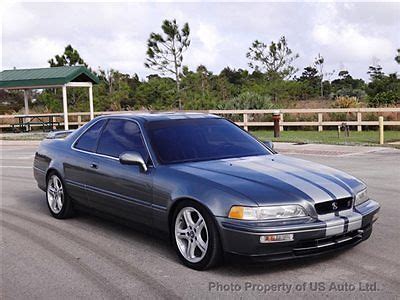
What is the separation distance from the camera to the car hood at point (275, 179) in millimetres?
4844

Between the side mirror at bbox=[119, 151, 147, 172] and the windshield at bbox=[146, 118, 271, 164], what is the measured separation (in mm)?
187

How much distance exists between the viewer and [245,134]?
6.78m

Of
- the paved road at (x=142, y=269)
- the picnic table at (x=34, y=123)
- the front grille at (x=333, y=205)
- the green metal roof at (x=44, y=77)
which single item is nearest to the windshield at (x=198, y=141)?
the paved road at (x=142, y=269)

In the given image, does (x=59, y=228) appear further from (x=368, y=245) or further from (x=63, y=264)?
(x=368, y=245)

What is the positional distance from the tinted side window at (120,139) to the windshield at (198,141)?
17 cm

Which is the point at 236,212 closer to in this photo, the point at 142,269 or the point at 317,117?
the point at 142,269

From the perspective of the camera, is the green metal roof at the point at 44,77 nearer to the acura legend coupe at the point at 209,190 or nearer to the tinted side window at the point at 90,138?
the tinted side window at the point at 90,138

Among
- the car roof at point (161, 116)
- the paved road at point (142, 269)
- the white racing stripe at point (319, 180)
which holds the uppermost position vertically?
the car roof at point (161, 116)

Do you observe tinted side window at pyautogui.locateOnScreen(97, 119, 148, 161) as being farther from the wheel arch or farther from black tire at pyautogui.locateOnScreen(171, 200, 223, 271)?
black tire at pyautogui.locateOnScreen(171, 200, 223, 271)

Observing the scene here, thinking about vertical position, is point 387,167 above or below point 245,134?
below

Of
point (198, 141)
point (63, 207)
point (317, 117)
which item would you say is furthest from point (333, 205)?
point (317, 117)

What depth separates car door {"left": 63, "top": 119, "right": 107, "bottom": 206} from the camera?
6848mm

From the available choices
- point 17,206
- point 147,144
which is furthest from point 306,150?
point 147,144

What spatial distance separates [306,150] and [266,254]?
1189 cm
